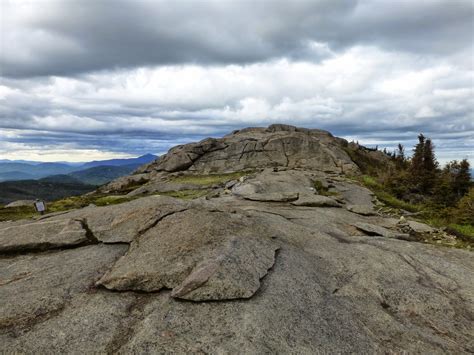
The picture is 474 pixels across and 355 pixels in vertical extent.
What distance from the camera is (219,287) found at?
1054 cm

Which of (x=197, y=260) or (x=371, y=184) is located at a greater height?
(x=197, y=260)

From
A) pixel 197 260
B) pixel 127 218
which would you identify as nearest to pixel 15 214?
pixel 127 218

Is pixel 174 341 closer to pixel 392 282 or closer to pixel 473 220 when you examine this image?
pixel 392 282

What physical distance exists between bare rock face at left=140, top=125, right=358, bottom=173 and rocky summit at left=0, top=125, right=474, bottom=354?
200 ft

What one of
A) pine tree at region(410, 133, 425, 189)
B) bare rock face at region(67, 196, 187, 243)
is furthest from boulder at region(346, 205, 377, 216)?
pine tree at region(410, 133, 425, 189)

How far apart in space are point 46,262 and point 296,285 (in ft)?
32.5

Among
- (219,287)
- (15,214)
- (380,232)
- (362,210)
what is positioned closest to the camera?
(219,287)

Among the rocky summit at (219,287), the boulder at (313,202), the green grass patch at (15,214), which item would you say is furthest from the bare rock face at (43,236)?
the green grass patch at (15,214)

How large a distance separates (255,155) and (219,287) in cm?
7340

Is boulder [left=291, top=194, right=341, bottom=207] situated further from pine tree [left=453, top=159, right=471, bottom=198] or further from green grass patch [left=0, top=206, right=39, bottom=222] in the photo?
pine tree [left=453, top=159, right=471, bottom=198]

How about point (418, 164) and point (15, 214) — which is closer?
point (15, 214)

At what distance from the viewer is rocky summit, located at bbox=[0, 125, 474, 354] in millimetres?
9008

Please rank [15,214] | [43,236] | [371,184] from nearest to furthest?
1. [43,236]
2. [15,214]
3. [371,184]

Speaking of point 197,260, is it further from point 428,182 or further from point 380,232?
point 428,182
